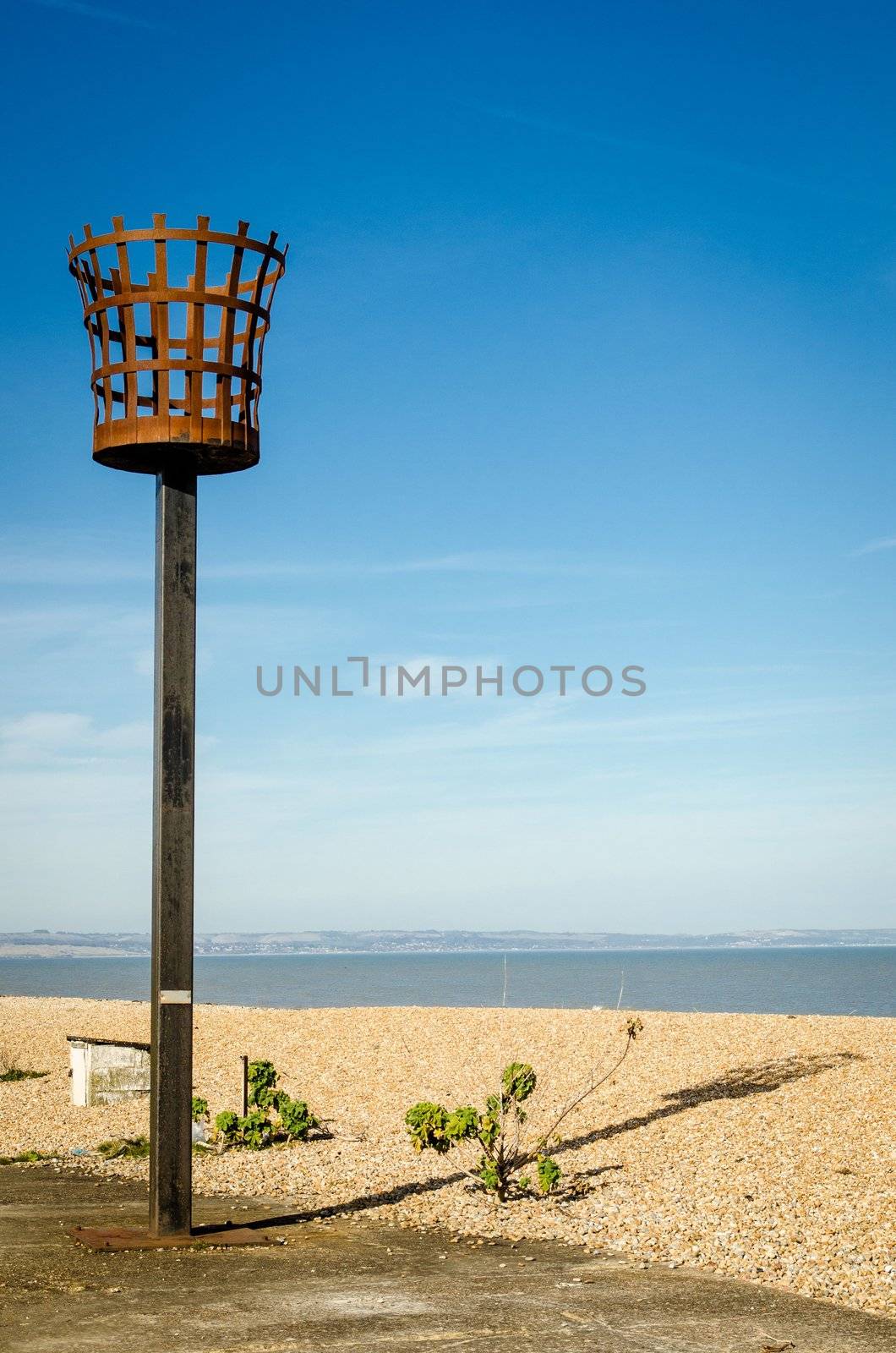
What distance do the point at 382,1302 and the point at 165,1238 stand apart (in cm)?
150

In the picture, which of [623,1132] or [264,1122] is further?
[623,1132]

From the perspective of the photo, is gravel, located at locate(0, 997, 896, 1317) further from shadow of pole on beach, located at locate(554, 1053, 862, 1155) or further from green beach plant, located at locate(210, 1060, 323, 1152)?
green beach plant, located at locate(210, 1060, 323, 1152)

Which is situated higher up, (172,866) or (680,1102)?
(172,866)

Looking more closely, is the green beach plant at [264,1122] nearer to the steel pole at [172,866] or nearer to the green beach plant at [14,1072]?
the steel pole at [172,866]

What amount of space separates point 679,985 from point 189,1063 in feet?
204

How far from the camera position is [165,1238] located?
6531 mm

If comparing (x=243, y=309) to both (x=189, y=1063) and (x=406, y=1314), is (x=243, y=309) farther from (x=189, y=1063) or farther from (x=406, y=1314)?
(x=406, y=1314)

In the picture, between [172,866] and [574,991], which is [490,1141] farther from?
[574,991]

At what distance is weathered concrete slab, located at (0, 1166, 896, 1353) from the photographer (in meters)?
5.05

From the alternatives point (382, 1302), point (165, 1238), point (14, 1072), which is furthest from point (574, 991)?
point (382, 1302)

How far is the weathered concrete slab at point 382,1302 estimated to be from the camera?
199 inches

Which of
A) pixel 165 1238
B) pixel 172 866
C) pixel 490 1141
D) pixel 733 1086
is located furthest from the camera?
pixel 733 1086

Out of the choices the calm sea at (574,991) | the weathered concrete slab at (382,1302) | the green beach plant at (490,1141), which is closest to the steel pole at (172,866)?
the weathered concrete slab at (382,1302)

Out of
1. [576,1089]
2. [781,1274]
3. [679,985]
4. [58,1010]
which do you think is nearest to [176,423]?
[781,1274]
